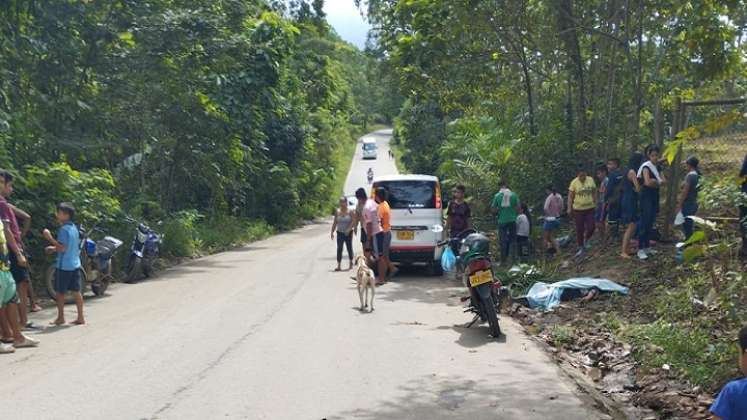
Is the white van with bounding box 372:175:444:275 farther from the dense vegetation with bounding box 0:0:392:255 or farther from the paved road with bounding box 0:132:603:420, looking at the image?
the dense vegetation with bounding box 0:0:392:255

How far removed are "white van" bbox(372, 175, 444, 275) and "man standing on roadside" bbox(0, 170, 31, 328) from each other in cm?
767

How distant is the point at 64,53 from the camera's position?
1622cm

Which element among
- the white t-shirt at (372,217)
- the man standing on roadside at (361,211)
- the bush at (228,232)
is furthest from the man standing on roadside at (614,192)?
the bush at (228,232)

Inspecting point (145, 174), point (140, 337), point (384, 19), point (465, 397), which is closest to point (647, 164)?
point (465, 397)

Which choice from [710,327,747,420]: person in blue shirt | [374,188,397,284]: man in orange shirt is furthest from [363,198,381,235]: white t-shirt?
[710,327,747,420]: person in blue shirt

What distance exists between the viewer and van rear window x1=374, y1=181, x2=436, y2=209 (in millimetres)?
16891

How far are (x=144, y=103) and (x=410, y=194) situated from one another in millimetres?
7926

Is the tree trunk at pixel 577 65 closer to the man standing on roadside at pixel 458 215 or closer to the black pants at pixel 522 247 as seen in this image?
the black pants at pixel 522 247

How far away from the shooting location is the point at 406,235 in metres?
16.5

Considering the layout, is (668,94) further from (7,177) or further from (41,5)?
(7,177)

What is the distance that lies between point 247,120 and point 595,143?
10681 millimetres

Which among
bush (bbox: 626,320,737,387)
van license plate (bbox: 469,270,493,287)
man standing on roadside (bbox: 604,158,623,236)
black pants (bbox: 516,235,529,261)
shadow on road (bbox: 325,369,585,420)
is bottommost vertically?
shadow on road (bbox: 325,369,585,420)

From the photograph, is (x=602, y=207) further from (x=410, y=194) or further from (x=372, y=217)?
(x=372, y=217)

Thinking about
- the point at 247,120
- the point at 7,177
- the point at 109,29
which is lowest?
the point at 7,177
